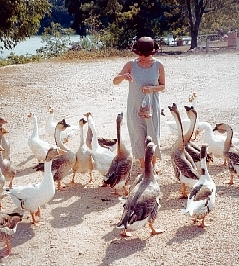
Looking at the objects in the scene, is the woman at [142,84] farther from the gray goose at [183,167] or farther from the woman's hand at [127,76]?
the gray goose at [183,167]

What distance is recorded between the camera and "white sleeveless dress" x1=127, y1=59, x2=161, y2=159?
6.26m

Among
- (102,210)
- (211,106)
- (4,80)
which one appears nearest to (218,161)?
(102,210)

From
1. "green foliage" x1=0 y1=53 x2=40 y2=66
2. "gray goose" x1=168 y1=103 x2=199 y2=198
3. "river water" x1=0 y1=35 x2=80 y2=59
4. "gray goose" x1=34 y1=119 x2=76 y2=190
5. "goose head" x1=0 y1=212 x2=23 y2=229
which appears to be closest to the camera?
"goose head" x1=0 y1=212 x2=23 y2=229

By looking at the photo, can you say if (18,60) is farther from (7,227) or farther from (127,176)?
(7,227)

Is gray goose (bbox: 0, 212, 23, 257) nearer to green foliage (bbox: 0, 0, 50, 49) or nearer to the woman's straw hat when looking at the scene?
the woman's straw hat

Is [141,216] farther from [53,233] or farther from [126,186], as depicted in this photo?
[126,186]

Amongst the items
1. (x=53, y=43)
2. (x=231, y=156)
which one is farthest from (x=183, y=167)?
(x=53, y=43)

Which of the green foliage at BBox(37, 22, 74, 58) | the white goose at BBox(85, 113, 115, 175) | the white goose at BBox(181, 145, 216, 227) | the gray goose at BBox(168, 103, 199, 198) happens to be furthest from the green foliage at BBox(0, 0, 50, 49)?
the white goose at BBox(181, 145, 216, 227)

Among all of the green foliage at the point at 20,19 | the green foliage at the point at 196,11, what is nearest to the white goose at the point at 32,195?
the green foliage at the point at 20,19

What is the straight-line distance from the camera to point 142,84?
6297mm

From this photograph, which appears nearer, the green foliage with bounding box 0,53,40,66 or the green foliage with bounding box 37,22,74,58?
the green foliage with bounding box 0,53,40,66

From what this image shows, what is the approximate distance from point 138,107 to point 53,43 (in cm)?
2290

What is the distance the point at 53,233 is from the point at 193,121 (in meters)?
3.01

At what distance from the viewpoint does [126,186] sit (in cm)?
693
